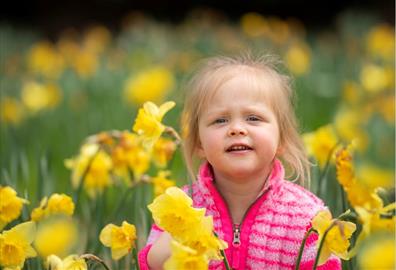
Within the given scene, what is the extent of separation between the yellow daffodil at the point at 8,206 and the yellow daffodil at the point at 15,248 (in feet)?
0.71

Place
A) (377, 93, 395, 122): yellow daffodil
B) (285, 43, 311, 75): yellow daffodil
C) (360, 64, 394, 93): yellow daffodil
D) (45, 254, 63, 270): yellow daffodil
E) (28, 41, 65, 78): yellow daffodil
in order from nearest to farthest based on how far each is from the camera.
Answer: (45, 254, 63, 270): yellow daffodil, (377, 93, 395, 122): yellow daffodil, (360, 64, 394, 93): yellow daffodil, (285, 43, 311, 75): yellow daffodil, (28, 41, 65, 78): yellow daffodil

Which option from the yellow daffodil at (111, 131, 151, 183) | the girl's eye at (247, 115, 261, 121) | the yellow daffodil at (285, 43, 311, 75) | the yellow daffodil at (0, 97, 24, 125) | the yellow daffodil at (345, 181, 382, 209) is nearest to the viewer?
the girl's eye at (247, 115, 261, 121)

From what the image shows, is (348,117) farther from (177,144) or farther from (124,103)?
(124,103)

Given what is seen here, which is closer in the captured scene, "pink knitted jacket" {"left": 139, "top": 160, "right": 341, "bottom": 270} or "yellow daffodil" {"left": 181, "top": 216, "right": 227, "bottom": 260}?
"yellow daffodil" {"left": 181, "top": 216, "right": 227, "bottom": 260}

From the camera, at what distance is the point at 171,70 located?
6.84 meters

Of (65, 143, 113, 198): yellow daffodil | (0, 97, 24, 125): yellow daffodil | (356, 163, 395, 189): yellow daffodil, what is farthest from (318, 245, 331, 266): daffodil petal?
(0, 97, 24, 125): yellow daffodil

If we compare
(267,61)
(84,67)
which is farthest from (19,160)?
(84,67)

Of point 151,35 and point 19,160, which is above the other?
point 151,35

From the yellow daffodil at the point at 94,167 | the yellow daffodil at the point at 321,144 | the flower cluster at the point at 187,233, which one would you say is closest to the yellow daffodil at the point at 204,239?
the flower cluster at the point at 187,233

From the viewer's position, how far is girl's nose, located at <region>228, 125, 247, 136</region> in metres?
2.14

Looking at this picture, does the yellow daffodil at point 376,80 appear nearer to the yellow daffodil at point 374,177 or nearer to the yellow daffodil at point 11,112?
the yellow daffodil at point 11,112

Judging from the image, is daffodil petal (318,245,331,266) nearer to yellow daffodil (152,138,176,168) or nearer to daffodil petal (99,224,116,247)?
daffodil petal (99,224,116,247)

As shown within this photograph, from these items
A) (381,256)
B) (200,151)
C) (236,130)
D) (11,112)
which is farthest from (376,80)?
(381,256)

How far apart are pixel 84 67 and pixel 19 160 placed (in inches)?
132
